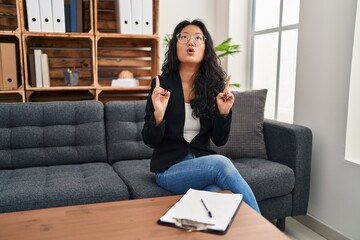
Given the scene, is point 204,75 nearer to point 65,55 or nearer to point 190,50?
point 190,50

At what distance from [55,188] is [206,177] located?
73 cm

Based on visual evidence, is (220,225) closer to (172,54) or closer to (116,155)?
(172,54)

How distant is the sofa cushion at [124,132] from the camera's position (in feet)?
7.16

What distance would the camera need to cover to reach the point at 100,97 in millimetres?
3021

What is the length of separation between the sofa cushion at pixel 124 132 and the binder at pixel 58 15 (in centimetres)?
80

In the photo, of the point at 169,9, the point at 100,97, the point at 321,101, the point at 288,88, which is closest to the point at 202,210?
the point at 321,101

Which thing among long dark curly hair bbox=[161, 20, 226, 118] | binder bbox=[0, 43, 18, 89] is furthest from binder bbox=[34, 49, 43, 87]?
long dark curly hair bbox=[161, 20, 226, 118]

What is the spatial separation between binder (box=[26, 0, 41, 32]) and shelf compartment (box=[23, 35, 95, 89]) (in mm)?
247

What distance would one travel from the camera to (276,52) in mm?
2859

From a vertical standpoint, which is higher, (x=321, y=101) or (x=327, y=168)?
(x=321, y=101)

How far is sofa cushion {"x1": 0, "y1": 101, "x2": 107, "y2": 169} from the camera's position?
2.01m

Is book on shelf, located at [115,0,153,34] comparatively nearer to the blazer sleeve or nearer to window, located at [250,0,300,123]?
window, located at [250,0,300,123]

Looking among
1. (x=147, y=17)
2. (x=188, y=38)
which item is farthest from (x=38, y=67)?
(x=188, y=38)

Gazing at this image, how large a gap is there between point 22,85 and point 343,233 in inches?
94.3
